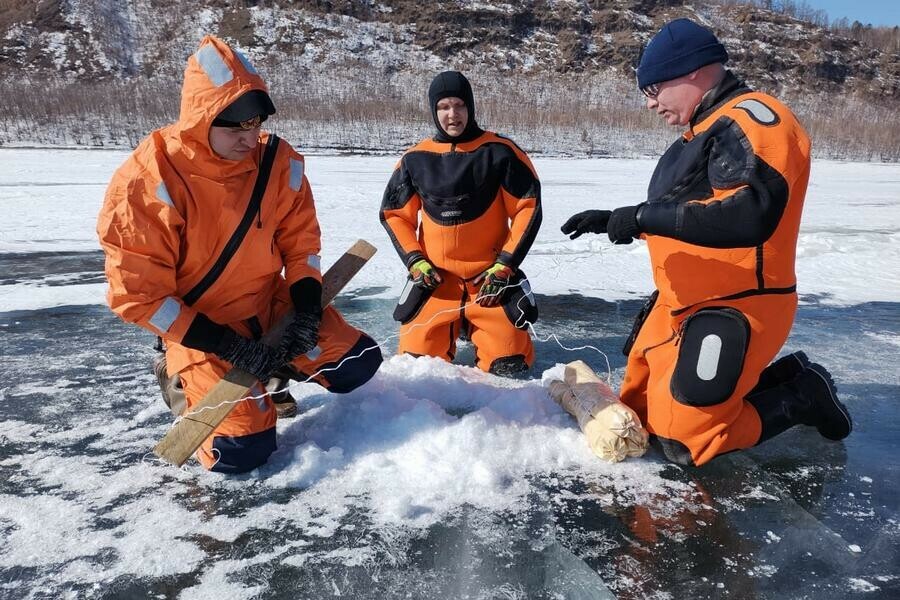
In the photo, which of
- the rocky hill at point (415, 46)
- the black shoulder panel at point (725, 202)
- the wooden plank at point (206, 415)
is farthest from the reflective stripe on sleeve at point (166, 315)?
the rocky hill at point (415, 46)

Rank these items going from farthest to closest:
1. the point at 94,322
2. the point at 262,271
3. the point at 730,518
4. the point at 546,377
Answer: the point at 94,322 → the point at 546,377 → the point at 262,271 → the point at 730,518

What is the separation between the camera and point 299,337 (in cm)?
253

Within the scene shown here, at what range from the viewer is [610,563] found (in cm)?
190

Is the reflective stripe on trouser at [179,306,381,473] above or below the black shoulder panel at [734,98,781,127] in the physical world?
below

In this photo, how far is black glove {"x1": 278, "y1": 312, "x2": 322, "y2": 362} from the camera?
2508 mm

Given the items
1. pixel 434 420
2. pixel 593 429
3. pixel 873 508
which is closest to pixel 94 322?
pixel 434 420

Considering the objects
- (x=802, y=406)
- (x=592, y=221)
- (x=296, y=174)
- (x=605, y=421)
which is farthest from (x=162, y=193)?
(x=802, y=406)

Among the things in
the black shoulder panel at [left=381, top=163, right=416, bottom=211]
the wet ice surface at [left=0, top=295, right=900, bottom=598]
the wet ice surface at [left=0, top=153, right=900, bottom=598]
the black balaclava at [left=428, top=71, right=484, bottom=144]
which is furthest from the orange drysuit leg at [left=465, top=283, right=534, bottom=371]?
the black balaclava at [left=428, top=71, right=484, bottom=144]

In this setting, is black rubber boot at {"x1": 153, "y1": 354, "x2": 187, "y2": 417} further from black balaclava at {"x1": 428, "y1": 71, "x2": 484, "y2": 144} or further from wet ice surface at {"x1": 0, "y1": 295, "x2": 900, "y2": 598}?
black balaclava at {"x1": 428, "y1": 71, "x2": 484, "y2": 144}

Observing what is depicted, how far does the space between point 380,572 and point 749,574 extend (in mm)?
1131

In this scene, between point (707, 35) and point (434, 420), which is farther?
point (434, 420)

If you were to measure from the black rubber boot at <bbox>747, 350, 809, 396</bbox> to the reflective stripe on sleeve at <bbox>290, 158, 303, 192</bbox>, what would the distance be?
2156 millimetres

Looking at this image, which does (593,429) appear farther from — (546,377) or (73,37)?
(73,37)

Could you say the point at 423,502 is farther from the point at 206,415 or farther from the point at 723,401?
the point at 723,401
